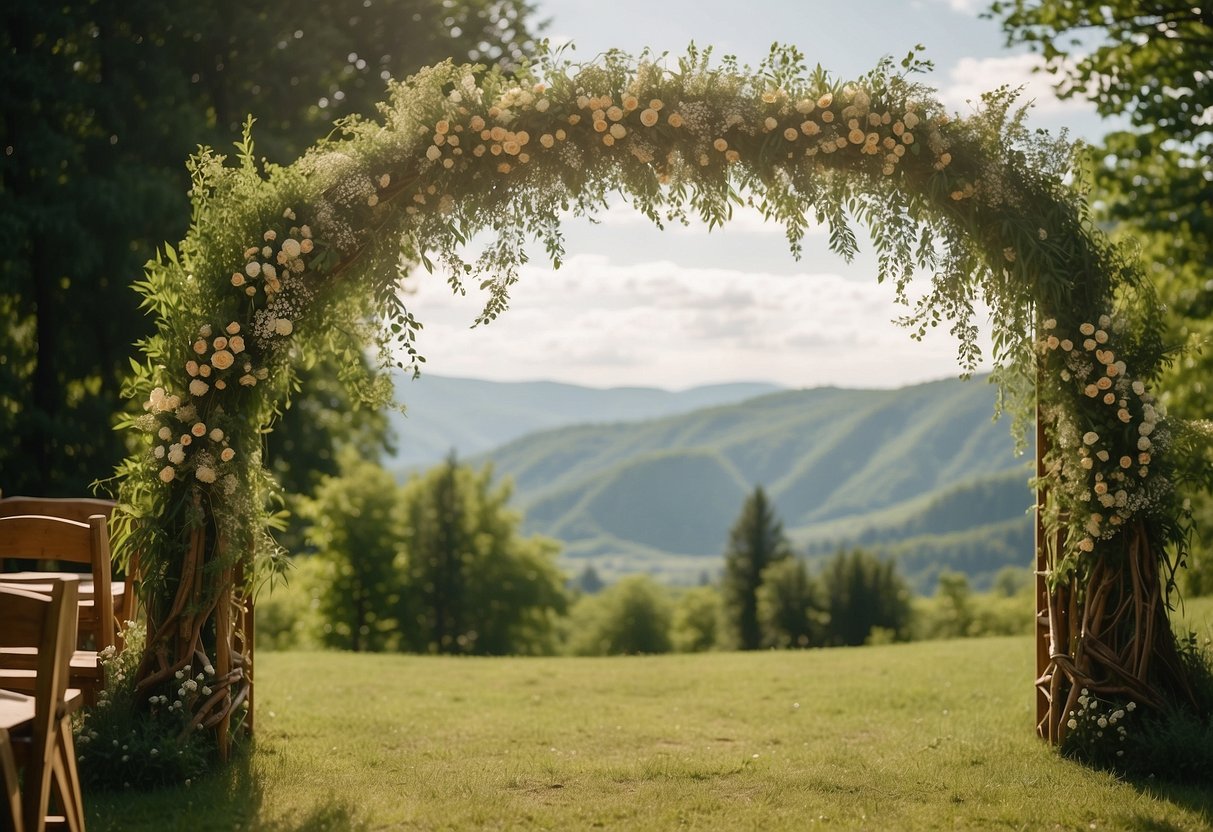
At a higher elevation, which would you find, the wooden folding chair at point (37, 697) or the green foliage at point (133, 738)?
the wooden folding chair at point (37, 697)

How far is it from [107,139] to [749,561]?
145 feet

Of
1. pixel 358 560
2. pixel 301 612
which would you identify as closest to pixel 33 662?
pixel 358 560

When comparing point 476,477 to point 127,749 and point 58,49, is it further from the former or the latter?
point 127,749

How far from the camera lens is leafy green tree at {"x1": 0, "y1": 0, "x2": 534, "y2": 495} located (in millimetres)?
13703

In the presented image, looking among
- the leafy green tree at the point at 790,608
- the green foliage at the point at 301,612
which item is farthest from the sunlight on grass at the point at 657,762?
the leafy green tree at the point at 790,608

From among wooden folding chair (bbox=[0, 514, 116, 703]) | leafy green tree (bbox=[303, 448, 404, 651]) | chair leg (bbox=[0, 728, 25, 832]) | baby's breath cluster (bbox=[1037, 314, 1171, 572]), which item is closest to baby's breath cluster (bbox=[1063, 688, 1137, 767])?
baby's breath cluster (bbox=[1037, 314, 1171, 572])

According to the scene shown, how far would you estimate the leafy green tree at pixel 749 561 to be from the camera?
52094 millimetres

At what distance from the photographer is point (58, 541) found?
593 centimetres

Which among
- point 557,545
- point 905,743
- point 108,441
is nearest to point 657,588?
point 557,545

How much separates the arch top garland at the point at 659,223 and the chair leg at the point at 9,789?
250 centimetres

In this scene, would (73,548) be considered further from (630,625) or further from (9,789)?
(630,625)

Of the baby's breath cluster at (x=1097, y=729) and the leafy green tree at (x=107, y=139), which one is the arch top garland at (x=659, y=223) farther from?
the leafy green tree at (x=107, y=139)

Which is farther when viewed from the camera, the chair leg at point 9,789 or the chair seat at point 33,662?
the chair seat at point 33,662

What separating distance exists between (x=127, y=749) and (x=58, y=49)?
12.3 metres
